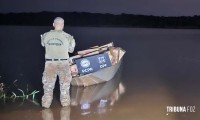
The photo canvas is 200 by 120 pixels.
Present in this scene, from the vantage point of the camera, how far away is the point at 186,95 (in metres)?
8.00

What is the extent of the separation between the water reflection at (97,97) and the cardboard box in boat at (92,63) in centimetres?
42

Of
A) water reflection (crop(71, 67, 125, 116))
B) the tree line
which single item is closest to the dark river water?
water reflection (crop(71, 67, 125, 116))

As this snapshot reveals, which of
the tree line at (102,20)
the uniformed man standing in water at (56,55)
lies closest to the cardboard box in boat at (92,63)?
the uniformed man standing in water at (56,55)

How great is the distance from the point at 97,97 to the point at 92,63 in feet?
2.95

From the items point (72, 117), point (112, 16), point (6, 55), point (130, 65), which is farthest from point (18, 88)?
point (112, 16)

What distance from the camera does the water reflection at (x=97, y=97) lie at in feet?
22.7

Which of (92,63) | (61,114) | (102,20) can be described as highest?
(102,20)

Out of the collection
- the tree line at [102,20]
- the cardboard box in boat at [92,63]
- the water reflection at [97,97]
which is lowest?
the water reflection at [97,97]

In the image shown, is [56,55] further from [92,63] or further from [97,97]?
[92,63]

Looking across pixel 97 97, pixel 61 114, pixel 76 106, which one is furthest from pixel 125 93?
pixel 61 114

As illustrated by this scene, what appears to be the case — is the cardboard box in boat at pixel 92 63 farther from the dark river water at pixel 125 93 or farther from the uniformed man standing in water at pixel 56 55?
the uniformed man standing in water at pixel 56 55

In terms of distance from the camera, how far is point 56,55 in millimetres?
6688

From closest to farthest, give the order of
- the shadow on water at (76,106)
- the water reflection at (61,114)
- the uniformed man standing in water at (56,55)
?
1. the water reflection at (61,114)
2. the shadow on water at (76,106)
3. the uniformed man standing in water at (56,55)

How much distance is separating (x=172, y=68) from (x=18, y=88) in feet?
15.1
